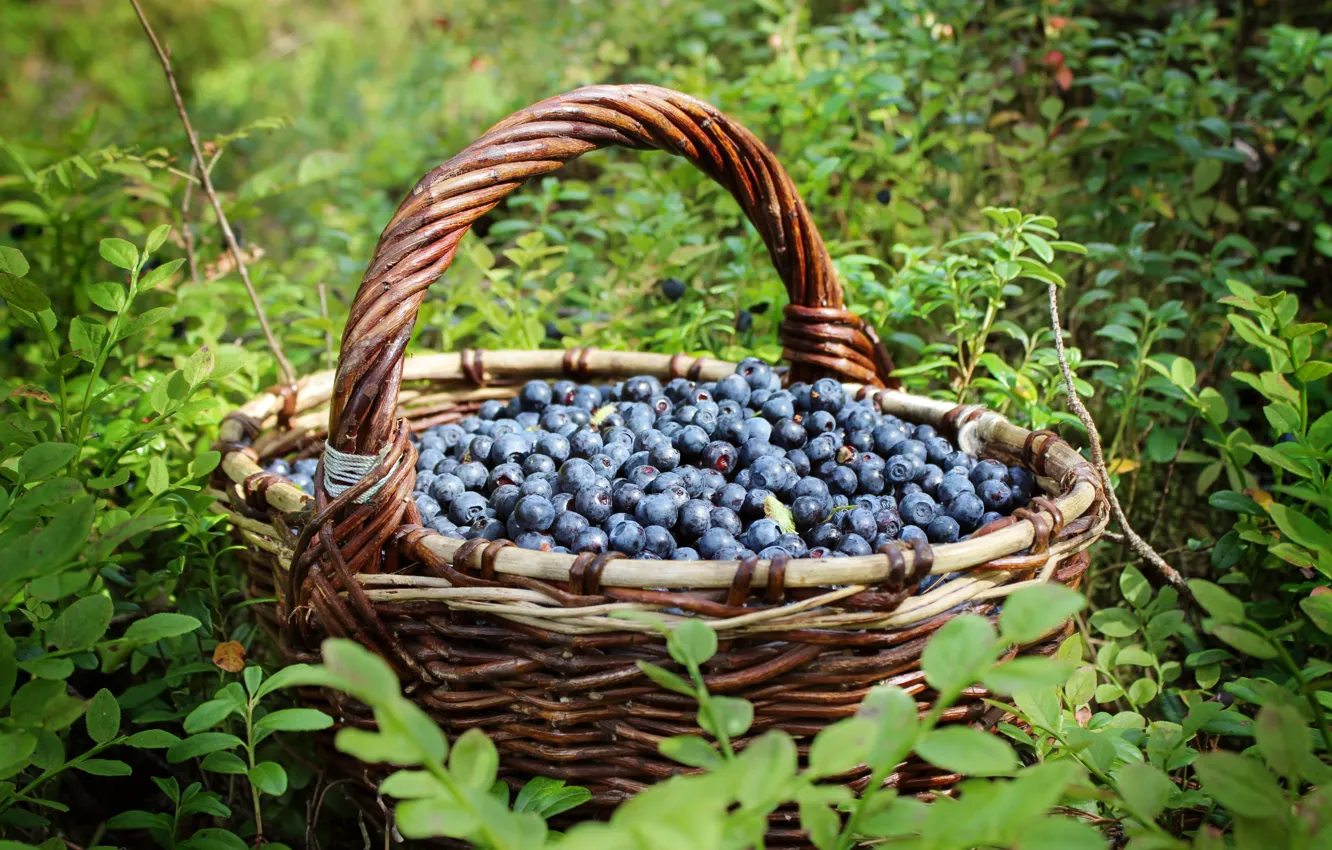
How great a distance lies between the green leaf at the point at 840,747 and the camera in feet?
1.91

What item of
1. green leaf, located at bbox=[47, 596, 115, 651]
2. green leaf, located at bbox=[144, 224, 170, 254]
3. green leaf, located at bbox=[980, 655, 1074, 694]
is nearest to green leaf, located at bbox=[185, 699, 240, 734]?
green leaf, located at bbox=[47, 596, 115, 651]

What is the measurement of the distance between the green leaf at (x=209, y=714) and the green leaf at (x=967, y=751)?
67 cm

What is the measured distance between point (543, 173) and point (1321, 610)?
3.19 ft

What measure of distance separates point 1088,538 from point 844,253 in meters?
1.33

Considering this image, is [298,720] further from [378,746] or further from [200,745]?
[378,746]

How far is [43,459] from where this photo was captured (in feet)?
2.89

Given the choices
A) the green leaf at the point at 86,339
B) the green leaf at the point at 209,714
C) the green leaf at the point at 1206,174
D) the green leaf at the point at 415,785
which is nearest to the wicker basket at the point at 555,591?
the green leaf at the point at 209,714

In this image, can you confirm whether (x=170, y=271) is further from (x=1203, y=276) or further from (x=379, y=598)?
(x=1203, y=276)

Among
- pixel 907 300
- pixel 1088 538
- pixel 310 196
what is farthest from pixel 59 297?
pixel 310 196

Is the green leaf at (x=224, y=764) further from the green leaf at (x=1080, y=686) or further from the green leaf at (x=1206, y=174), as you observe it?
the green leaf at (x=1206, y=174)

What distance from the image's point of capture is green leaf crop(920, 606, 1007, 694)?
62 cm

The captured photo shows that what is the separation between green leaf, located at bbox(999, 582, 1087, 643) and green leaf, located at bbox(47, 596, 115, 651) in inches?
30.2

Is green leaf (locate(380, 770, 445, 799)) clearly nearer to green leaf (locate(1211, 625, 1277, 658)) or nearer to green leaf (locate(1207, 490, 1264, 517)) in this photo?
green leaf (locate(1211, 625, 1277, 658))

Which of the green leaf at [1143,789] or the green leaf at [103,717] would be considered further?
the green leaf at [103,717]
